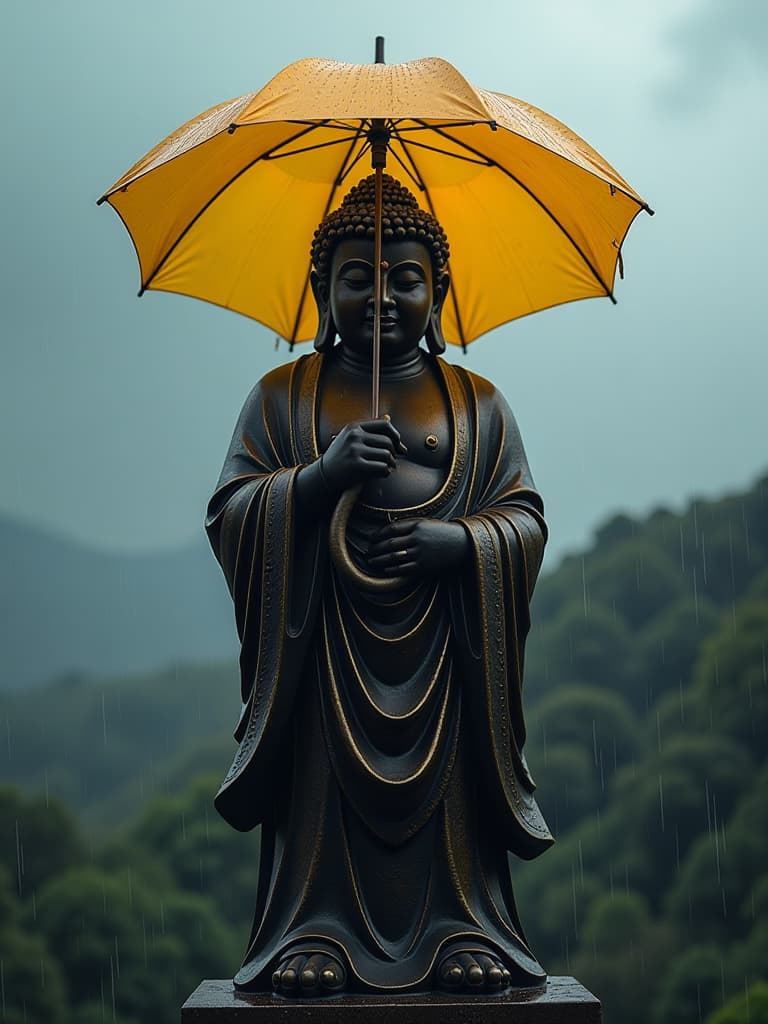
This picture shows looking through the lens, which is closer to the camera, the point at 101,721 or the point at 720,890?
the point at 720,890

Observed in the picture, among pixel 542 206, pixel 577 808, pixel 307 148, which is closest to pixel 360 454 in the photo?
pixel 307 148

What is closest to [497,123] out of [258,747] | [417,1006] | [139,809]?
[258,747]

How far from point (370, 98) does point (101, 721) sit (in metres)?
28.5

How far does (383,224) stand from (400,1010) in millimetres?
2550

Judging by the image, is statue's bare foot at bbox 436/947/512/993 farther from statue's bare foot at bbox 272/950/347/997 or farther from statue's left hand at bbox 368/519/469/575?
statue's left hand at bbox 368/519/469/575

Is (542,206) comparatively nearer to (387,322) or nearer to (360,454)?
(387,322)

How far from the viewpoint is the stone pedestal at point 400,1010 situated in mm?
4930

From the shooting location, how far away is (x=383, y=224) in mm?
5629

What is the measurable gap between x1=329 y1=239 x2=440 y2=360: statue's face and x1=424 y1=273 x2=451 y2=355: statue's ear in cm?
14

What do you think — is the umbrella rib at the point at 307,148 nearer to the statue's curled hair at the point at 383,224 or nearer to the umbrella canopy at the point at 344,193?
the umbrella canopy at the point at 344,193

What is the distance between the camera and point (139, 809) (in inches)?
1241

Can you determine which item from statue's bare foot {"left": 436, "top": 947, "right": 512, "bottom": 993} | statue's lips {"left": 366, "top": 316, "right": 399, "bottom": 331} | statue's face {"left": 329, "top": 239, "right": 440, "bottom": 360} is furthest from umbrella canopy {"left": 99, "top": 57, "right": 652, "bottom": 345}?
statue's bare foot {"left": 436, "top": 947, "right": 512, "bottom": 993}

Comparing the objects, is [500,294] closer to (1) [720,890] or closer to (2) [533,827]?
(2) [533,827]

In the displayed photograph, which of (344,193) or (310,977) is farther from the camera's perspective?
(344,193)
